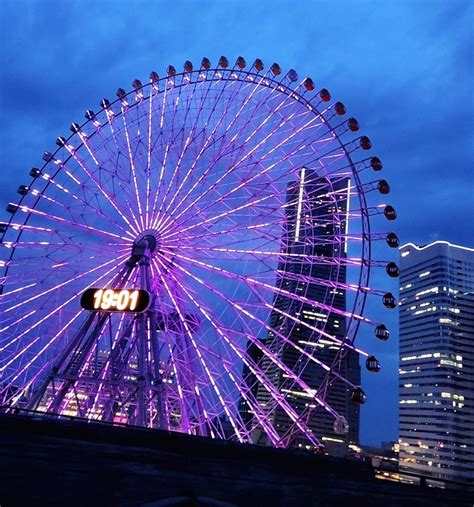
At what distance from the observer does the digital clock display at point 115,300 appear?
2138cm

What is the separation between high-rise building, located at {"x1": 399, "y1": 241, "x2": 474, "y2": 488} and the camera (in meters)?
114

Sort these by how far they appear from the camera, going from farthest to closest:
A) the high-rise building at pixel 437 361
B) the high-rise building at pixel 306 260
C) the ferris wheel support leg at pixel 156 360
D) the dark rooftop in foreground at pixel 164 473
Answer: the high-rise building at pixel 437 361 < the high-rise building at pixel 306 260 < the ferris wheel support leg at pixel 156 360 < the dark rooftop in foreground at pixel 164 473

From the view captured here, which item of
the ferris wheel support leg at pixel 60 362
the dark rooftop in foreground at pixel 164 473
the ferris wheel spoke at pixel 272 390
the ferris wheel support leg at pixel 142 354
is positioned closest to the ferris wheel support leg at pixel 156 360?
the ferris wheel support leg at pixel 142 354

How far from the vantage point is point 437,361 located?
5017 inches

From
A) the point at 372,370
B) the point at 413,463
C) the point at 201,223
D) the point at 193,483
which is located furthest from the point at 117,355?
the point at 413,463

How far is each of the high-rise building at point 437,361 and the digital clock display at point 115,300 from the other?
103m

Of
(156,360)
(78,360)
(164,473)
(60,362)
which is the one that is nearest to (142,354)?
(156,360)

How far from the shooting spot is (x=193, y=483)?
9.77 metres

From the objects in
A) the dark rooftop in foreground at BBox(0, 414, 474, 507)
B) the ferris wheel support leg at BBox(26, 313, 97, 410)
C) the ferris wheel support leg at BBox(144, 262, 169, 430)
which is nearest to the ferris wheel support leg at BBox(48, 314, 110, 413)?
the ferris wheel support leg at BBox(26, 313, 97, 410)

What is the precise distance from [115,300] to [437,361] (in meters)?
123

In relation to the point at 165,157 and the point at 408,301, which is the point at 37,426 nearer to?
the point at 165,157

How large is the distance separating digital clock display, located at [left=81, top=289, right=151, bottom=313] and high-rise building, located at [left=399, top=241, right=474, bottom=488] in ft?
337

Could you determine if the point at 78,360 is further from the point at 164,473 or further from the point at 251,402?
the point at 164,473

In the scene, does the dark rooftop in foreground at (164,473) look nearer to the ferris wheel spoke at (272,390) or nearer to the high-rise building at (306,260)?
the ferris wheel spoke at (272,390)
